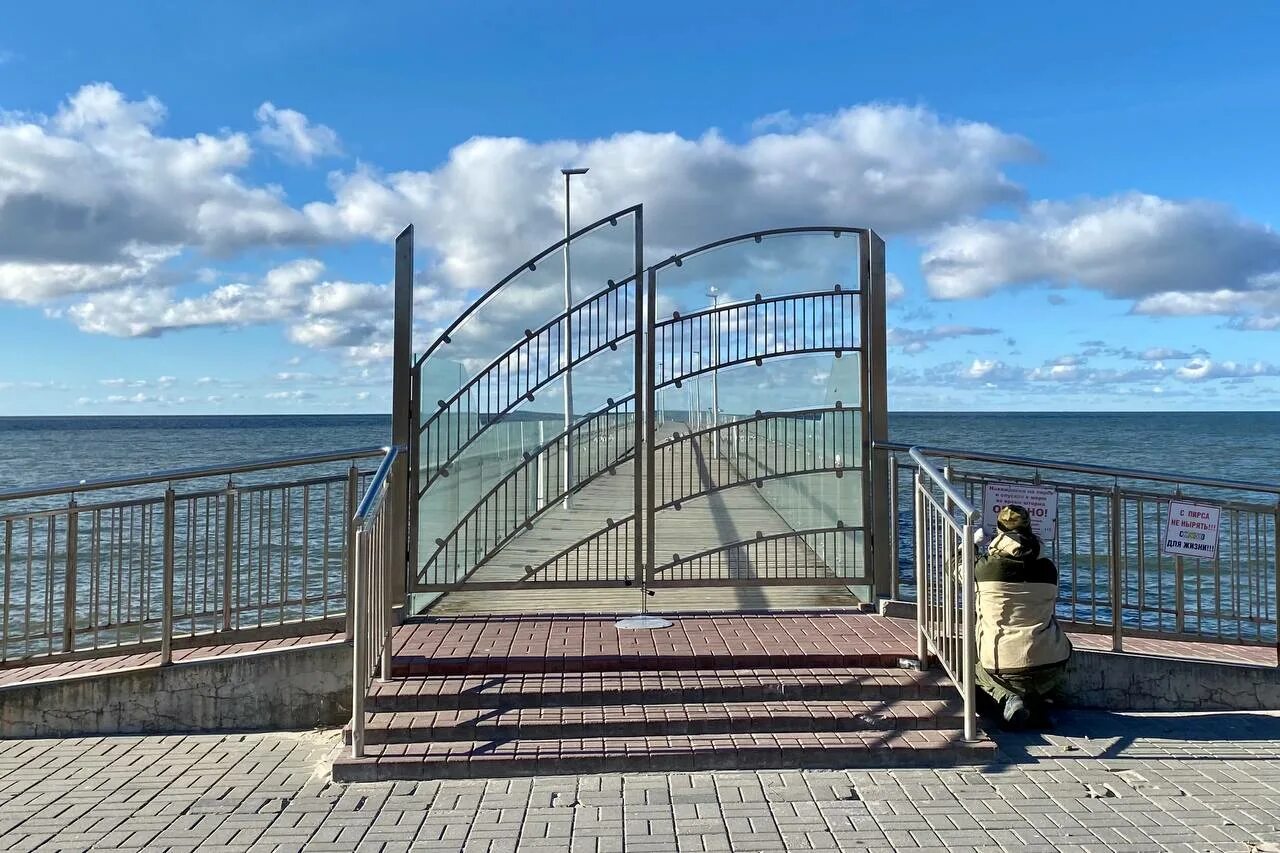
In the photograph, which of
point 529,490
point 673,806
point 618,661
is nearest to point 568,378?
point 529,490

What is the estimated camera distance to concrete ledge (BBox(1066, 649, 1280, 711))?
6.05 m

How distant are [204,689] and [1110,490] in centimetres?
564

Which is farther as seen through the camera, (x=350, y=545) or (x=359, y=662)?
(x=350, y=545)

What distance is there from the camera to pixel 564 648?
594 centimetres

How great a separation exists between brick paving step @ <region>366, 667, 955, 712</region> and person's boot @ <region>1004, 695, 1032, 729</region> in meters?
0.31

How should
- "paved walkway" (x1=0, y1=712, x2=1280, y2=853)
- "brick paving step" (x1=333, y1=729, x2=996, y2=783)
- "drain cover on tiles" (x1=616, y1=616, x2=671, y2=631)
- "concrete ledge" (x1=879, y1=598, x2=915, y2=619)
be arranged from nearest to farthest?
"paved walkway" (x1=0, y1=712, x2=1280, y2=853) → "brick paving step" (x1=333, y1=729, x2=996, y2=783) → "drain cover on tiles" (x1=616, y1=616, x2=671, y2=631) → "concrete ledge" (x1=879, y1=598, x2=915, y2=619)

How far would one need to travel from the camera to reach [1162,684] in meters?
6.07

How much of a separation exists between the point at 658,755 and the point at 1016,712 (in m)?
2.05

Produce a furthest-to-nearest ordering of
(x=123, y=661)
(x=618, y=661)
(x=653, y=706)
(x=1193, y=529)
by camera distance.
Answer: (x=1193, y=529), (x=123, y=661), (x=618, y=661), (x=653, y=706)

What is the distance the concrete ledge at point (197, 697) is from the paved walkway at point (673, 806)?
0.35 meters

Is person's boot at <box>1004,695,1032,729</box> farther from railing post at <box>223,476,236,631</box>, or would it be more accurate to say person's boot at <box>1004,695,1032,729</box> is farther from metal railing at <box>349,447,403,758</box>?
railing post at <box>223,476,236,631</box>

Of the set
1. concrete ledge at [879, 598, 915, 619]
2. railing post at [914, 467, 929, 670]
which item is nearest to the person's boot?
railing post at [914, 467, 929, 670]

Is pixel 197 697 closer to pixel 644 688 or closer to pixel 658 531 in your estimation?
pixel 644 688

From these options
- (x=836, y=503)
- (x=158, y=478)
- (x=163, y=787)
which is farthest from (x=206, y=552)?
(x=836, y=503)
